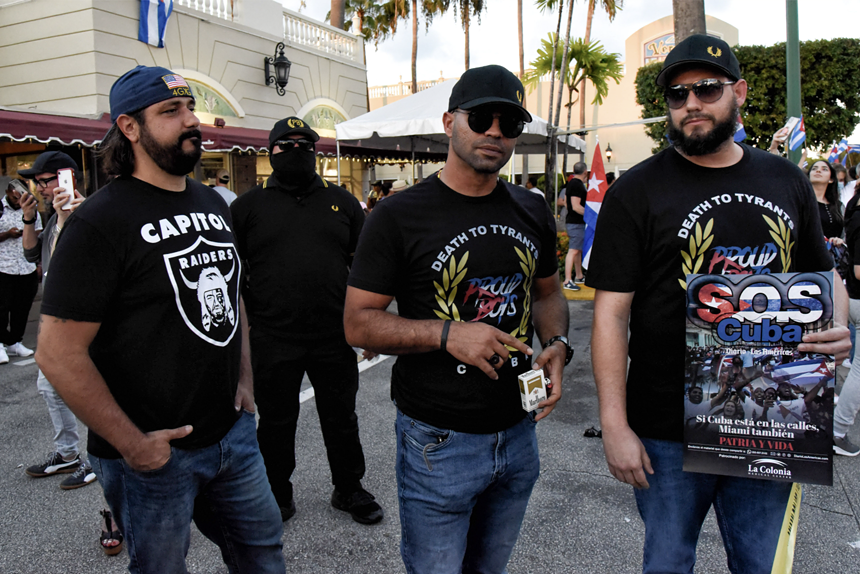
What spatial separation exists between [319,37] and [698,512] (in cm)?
1655

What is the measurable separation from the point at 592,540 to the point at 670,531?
1.20m

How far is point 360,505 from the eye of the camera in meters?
3.16

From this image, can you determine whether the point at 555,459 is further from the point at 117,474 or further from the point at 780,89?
the point at 780,89

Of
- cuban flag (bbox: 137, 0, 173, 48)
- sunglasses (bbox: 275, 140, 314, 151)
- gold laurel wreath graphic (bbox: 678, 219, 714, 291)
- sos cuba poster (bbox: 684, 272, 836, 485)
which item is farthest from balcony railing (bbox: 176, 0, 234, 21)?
sos cuba poster (bbox: 684, 272, 836, 485)

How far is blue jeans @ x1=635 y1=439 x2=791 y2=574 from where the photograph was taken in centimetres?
178

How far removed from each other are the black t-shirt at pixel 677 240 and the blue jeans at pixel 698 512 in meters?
0.12

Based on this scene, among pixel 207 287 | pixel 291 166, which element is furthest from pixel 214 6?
pixel 207 287

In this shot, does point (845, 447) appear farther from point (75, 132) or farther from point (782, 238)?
point (75, 132)

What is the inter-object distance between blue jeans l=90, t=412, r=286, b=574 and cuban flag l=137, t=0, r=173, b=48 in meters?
11.6

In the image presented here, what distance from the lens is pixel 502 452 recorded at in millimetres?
1889

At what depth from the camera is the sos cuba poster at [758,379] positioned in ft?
5.44

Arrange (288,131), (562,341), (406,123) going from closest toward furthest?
(562,341) → (288,131) → (406,123)

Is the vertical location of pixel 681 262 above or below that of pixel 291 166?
below

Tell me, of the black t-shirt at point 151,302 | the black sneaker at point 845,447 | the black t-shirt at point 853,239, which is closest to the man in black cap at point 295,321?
the black t-shirt at point 151,302
